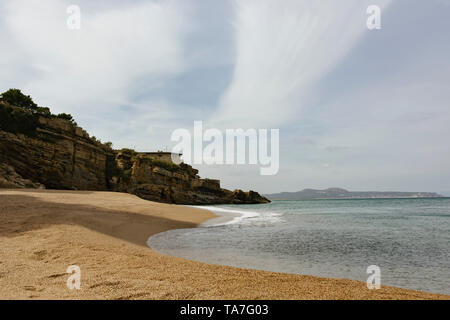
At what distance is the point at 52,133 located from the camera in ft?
145

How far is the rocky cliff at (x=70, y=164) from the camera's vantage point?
39125 millimetres

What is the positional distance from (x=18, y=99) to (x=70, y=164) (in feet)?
50.9

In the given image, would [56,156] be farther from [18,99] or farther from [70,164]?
[18,99]

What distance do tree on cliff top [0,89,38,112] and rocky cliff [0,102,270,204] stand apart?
176 inches

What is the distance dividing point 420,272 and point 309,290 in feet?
14.9

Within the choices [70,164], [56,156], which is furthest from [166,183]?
[56,156]

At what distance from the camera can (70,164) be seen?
148ft

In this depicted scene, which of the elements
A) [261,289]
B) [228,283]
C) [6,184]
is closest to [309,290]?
[261,289]

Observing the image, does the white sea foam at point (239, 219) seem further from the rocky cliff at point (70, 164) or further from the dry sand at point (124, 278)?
the rocky cliff at point (70, 164)

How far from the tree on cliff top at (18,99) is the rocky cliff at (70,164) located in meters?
4.48

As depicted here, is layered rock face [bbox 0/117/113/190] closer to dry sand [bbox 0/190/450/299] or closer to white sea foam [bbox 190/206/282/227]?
white sea foam [bbox 190/206/282/227]

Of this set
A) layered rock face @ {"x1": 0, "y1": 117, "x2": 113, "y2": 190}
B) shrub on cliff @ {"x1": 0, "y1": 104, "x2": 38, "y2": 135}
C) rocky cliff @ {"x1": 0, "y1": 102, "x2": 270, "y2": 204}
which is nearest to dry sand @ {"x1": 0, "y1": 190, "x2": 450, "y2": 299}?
rocky cliff @ {"x1": 0, "y1": 102, "x2": 270, "y2": 204}

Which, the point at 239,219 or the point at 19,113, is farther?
the point at 19,113
